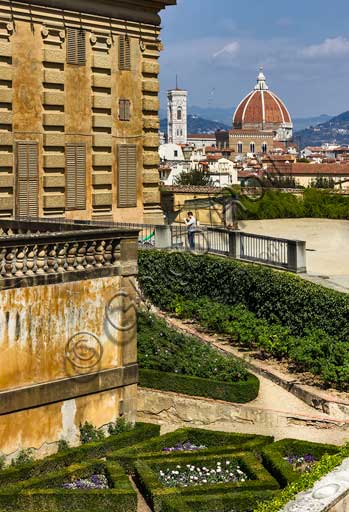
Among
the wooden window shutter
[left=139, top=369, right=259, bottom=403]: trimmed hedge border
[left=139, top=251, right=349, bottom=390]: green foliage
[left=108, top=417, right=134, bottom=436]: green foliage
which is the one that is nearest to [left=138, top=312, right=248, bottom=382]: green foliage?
[left=139, top=369, right=259, bottom=403]: trimmed hedge border

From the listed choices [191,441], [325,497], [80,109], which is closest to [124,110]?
[80,109]

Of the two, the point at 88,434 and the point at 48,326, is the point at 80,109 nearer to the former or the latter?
the point at 48,326

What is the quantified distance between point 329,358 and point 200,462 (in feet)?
18.2

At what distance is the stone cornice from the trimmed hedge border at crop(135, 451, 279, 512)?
52.5 ft

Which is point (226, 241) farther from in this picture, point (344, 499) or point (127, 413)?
point (344, 499)

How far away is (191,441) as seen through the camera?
53.3ft

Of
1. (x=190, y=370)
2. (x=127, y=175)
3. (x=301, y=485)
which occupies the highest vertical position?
(x=127, y=175)

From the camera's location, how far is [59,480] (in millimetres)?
13906

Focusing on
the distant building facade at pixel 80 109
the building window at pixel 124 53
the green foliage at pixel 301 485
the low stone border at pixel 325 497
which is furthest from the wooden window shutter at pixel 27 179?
the low stone border at pixel 325 497

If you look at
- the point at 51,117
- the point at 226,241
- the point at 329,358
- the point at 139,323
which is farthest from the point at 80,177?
the point at 329,358

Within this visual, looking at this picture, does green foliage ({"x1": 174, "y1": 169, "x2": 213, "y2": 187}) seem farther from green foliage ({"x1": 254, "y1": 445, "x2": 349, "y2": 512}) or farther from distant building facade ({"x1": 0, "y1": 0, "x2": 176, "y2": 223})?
green foliage ({"x1": 254, "y1": 445, "x2": 349, "y2": 512})

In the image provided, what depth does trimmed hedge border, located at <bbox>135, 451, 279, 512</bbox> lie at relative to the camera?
1337 centimetres

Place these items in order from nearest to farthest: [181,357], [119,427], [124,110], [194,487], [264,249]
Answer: [194,487]
[119,427]
[181,357]
[264,249]
[124,110]

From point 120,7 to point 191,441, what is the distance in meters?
16.7
